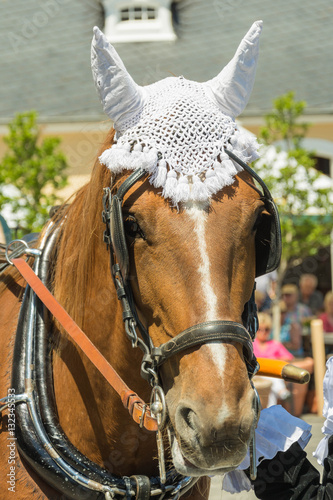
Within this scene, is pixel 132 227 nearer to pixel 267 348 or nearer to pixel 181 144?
pixel 181 144

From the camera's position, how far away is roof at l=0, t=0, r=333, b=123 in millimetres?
12992

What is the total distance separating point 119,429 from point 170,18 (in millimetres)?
15000

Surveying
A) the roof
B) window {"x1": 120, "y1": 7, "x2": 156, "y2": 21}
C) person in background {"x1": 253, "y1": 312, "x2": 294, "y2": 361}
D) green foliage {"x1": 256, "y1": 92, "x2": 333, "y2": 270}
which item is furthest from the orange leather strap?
window {"x1": 120, "y1": 7, "x2": 156, "y2": 21}

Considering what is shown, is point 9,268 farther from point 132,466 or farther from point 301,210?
point 301,210

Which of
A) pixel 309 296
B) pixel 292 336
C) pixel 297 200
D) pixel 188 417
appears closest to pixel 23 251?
pixel 188 417

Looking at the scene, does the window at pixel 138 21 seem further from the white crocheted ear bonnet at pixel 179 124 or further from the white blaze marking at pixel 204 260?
the white blaze marking at pixel 204 260

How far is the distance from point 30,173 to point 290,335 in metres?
4.50

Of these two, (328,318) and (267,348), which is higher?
(267,348)

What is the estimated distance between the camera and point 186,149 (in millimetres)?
1816

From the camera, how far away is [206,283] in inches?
64.4

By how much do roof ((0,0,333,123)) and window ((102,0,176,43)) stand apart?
0.30m

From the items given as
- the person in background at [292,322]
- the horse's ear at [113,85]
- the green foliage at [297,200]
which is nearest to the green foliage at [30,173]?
the green foliage at [297,200]

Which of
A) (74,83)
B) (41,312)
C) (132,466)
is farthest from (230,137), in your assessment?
(74,83)

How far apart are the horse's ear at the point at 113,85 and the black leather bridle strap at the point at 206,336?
73cm
